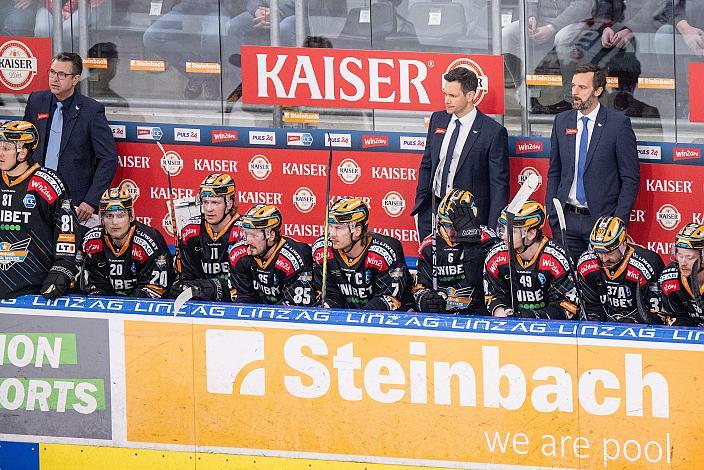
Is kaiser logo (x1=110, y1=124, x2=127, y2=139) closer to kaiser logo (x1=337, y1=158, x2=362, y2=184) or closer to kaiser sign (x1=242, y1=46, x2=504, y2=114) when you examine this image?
kaiser sign (x1=242, y1=46, x2=504, y2=114)

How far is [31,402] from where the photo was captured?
7.88 meters

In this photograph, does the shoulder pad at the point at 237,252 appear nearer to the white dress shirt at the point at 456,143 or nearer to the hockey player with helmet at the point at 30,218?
the hockey player with helmet at the point at 30,218

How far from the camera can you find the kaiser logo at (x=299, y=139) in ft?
37.8

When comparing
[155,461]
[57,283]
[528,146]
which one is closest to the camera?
[155,461]

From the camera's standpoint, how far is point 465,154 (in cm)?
1056

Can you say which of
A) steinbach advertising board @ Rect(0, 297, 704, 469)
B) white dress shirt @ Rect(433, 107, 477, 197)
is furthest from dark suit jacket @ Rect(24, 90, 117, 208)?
steinbach advertising board @ Rect(0, 297, 704, 469)

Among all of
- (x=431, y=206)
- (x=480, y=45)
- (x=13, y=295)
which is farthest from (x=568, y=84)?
(x=13, y=295)

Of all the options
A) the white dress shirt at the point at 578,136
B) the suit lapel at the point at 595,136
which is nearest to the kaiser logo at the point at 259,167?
the white dress shirt at the point at 578,136

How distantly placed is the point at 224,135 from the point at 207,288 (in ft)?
7.88

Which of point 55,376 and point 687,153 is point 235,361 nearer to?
point 55,376

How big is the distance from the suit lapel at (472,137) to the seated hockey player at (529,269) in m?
1.34

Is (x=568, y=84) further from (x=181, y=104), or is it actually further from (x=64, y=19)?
(x=64, y=19)

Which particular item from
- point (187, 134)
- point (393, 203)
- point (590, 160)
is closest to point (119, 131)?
point (187, 134)

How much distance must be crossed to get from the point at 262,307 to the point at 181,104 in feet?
14.5
